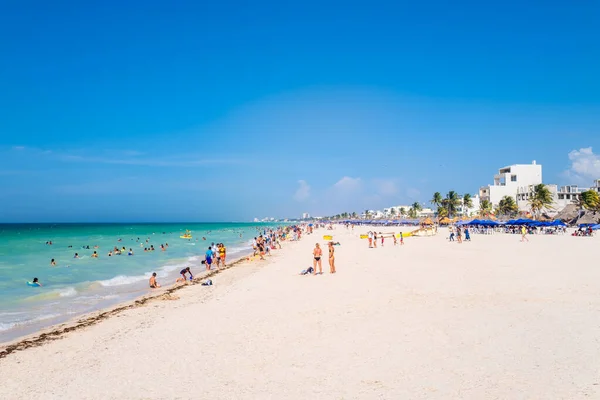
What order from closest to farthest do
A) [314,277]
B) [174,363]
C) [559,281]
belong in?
[174,363] < [559,281] < [314,277]

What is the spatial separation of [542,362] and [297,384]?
378cm

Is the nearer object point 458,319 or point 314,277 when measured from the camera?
point 458,319

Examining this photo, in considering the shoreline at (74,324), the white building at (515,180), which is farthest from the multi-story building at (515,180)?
the shoreline at (74,324)

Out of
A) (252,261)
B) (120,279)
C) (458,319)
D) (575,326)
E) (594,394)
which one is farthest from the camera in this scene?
(252,261)

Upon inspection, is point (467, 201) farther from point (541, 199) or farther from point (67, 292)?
point (67, 292)

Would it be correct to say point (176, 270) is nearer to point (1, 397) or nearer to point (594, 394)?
point (1, 397)

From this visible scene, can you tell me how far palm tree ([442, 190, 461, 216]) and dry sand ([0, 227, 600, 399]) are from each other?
98929 mm

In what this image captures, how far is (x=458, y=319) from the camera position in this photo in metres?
8.88

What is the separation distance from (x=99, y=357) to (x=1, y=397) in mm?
1761

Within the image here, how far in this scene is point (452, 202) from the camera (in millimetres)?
107812

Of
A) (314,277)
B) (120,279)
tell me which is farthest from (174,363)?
(120,279)

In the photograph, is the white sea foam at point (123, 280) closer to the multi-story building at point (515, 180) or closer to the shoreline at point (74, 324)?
the shoreline at point (74, 324)

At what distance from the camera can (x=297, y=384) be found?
5672 millimetres

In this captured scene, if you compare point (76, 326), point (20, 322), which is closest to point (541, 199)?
point (76, 326)
